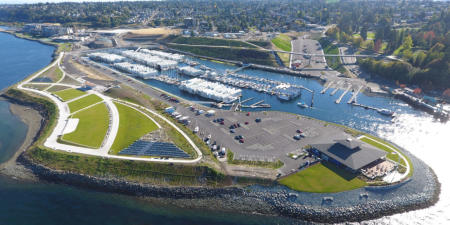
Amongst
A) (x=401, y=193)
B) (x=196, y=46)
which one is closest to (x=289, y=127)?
(x=401, y=193)

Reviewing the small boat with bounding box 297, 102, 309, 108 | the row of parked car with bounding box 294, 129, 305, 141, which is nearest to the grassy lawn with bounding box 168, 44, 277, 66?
the small boat with bounding box 297, 102, 309, 108

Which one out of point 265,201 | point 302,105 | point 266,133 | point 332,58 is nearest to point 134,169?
point 265,201

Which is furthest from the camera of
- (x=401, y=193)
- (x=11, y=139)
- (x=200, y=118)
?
(x=200, y=118)

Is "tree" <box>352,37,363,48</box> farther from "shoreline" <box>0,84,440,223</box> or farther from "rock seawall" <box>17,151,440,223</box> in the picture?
"rock seawall" <box>17,151,440,223</box>

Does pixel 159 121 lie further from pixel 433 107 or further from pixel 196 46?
pixel 196 46

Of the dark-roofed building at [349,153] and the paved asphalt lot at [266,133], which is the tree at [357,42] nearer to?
the paved asphalt lot at [266,133]

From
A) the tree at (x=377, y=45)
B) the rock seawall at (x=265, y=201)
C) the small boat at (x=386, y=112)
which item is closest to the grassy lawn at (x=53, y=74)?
the rock seawall at (x=265, y=201)

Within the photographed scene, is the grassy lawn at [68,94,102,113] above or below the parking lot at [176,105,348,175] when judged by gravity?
above
